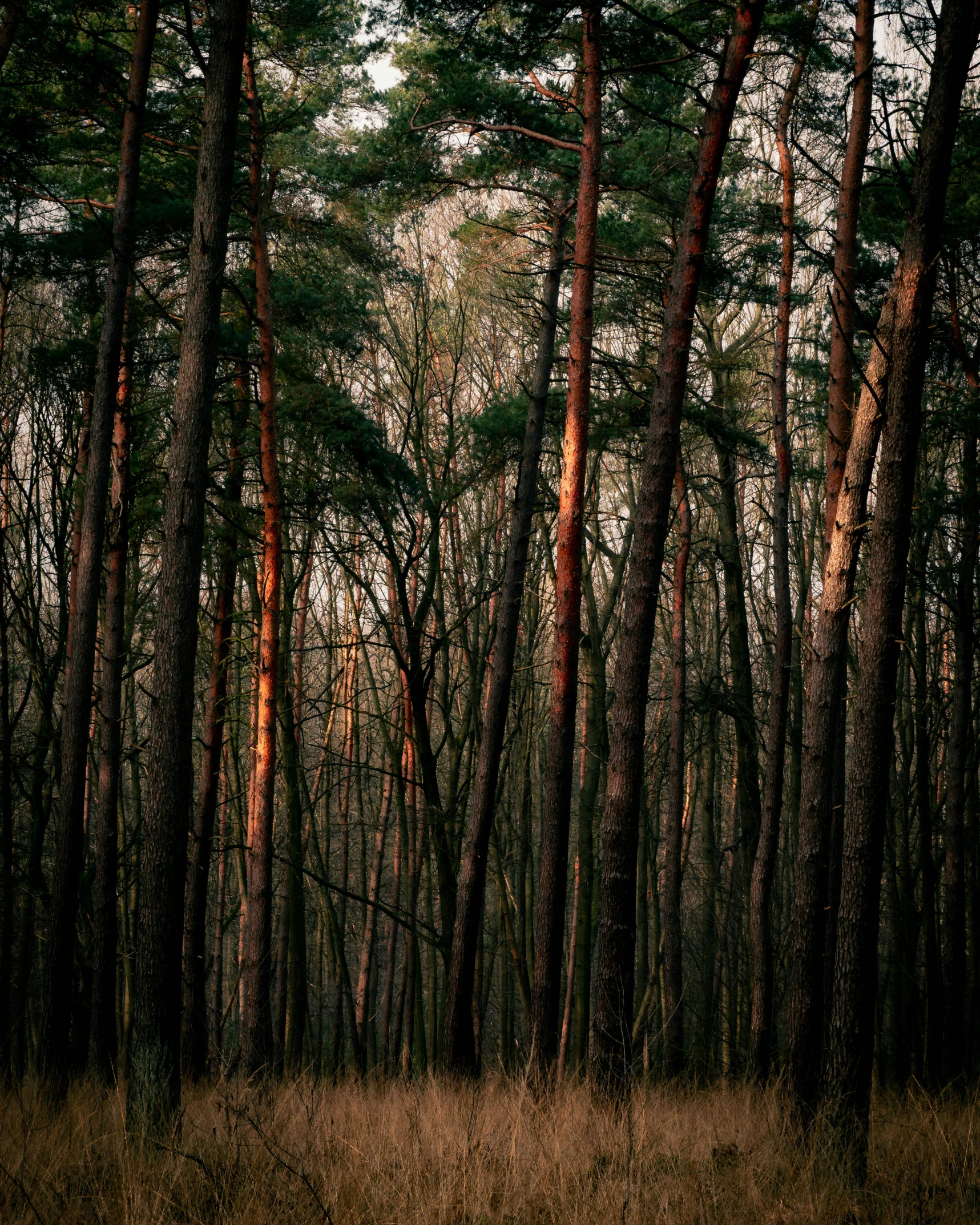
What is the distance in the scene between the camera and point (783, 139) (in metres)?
10.5

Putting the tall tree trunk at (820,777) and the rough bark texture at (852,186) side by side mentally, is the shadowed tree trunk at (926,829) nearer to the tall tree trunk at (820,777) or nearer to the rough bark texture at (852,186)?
the rough bark texture at (852,186)

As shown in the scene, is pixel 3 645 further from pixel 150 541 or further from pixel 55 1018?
pixel 55 1018

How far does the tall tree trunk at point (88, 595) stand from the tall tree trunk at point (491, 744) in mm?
3326

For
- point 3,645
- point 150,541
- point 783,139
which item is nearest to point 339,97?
point 783,139

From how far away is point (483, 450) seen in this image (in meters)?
11.9

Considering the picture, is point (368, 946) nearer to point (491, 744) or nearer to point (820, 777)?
point (491, 744)

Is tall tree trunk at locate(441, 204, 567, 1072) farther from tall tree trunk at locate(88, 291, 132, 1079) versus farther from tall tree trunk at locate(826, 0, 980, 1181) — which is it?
tall tree trunk at locate(826, 0, 980, 1181)

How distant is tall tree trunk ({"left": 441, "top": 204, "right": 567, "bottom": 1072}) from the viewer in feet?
28.8

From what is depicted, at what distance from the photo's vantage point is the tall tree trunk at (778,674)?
10.1 meters

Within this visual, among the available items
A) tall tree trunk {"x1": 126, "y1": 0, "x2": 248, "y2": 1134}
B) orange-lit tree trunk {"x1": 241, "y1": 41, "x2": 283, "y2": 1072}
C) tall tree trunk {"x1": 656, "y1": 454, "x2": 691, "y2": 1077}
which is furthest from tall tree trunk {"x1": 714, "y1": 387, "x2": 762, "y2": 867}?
tall tree trunk {"x1": 126, "y1": 0, "x2": 248, "y2": 1134}

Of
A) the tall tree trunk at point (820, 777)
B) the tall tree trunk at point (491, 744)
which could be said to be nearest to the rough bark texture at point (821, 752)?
the tall tree trunk at point (820, 777)

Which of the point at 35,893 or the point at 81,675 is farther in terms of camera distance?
the point at 35,893

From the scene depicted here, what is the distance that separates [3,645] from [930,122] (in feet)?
32.6

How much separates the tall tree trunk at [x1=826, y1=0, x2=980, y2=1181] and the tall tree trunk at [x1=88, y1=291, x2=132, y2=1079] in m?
5.52
